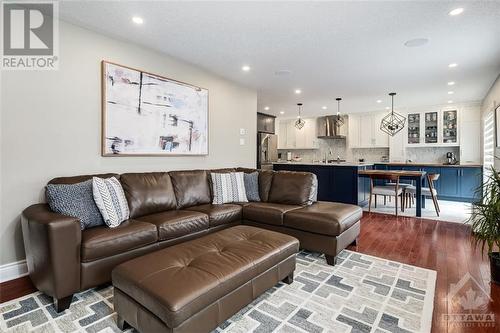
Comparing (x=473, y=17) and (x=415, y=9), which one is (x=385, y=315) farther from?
(x=473, y=17)

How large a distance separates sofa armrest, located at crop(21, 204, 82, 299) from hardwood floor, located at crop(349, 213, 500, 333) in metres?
2.46

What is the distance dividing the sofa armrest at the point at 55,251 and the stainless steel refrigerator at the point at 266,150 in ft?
15.9

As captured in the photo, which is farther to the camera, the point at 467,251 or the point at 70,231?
the point at 467,251

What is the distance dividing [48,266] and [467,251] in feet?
13.5

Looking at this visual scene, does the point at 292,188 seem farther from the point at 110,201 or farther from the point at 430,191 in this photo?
the point at 430,191

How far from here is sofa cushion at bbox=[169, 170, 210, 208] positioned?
323 centimetres

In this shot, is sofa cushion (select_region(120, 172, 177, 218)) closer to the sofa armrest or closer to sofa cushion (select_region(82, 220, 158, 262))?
sofa cushion (select_region(82, 220, 158, 262))

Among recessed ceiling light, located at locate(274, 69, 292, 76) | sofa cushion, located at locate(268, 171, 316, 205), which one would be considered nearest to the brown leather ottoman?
sofa cushion, located at locate(268, 171, 316, 205)

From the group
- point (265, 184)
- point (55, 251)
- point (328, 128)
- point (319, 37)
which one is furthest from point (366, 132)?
point (55, 251)

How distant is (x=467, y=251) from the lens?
3.01 metres

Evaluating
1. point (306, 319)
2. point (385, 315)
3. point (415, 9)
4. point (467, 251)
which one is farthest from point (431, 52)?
point (306, 319)

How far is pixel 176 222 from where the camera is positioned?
256 centimetres

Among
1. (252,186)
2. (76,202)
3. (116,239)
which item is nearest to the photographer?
(116,239)

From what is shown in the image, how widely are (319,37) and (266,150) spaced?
4125 mm
